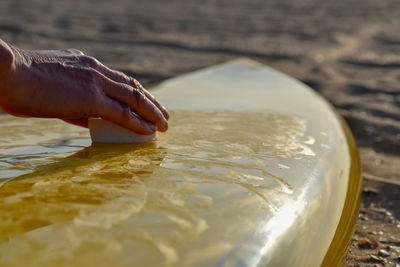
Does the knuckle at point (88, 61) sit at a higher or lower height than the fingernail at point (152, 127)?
higher

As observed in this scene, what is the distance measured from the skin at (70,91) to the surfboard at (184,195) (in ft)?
0.30

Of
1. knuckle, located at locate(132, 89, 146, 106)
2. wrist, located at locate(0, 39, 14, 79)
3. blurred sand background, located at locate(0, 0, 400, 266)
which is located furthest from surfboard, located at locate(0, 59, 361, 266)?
blurred sand background, located at locate(0, 0, 400, 266)

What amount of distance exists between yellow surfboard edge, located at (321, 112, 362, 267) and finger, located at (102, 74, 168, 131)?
0.58m

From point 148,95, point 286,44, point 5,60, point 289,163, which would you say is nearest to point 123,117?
point 148,95

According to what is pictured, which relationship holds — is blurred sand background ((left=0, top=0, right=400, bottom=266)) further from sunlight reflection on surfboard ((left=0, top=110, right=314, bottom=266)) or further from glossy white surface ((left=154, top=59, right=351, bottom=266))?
sunlight reflection on surfboard ((left=0, top=110, right=314, bottom=266))

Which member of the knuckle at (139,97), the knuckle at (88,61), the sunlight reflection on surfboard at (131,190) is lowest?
the sunlight reflection on surfboard at (131,190)

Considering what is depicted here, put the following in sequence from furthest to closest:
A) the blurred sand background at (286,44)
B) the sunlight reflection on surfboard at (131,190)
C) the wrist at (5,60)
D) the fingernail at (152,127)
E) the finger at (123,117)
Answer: the blurred sand background at (286,44)
the fingernail at (152,127)
the finger at (123,117)
the wrist at (5,60)
the sunlight reflection on surfboard at (131,190)

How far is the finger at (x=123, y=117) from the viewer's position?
126cm

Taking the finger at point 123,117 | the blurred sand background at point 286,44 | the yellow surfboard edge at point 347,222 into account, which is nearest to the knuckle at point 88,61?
the finger at point 123,117

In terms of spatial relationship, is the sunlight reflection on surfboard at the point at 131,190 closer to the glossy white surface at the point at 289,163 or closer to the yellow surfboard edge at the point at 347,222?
the glossy white surface at the point at 289,163

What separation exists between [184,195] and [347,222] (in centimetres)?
57

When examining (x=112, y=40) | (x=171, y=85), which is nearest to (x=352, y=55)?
(x=112, y=40)

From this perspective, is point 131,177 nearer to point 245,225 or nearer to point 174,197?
point 174,197

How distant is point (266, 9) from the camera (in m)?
8.70
